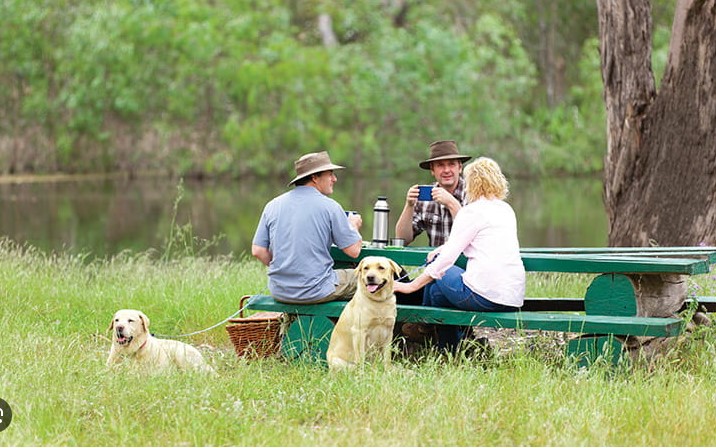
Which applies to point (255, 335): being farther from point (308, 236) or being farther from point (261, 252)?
point (308, 236)

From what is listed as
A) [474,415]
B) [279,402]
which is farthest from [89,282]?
[474,415]

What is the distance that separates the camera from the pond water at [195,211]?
19.7 m

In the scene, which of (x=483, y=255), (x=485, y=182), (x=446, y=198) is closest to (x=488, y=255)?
(x=483, y=255)

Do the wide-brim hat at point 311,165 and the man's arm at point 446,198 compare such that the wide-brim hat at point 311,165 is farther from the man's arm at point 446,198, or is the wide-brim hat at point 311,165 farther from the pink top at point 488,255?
the pink top at point 488,255

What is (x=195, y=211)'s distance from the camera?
2461cm

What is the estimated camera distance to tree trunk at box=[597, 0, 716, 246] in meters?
10.8

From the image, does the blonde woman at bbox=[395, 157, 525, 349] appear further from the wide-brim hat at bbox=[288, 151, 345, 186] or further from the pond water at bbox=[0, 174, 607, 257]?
the pond water at bbox=[0, 174, 607, 257]

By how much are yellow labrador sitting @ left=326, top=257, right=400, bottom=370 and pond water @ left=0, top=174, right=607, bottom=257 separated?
322 inches

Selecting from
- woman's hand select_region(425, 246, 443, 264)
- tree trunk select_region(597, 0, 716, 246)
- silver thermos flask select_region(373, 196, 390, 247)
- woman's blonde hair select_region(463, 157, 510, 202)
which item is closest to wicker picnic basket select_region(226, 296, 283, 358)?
silver thermos flask select_region(373, 196, 390, 247)

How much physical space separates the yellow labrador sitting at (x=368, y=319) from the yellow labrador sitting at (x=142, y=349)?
84 cm

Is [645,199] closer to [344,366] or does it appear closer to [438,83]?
[344,366]

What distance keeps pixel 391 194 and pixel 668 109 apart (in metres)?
16.9

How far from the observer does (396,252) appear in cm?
726

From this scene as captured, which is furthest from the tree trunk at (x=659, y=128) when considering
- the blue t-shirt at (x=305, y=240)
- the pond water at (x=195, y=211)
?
the pond water at (x=195, y=211)
